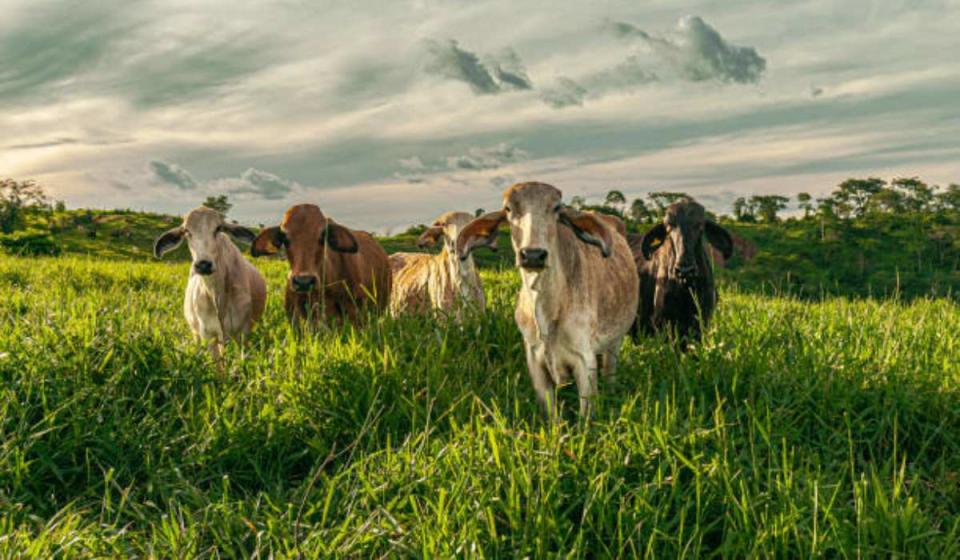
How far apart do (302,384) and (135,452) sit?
1.12 meters

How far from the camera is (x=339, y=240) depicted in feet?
23.7

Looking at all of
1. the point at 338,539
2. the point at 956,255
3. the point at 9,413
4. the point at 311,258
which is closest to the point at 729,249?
the point at 311,258

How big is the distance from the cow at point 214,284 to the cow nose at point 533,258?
3.63 metres

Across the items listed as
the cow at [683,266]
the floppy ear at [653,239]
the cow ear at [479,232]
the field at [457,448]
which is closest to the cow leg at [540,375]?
the field at [457,448]

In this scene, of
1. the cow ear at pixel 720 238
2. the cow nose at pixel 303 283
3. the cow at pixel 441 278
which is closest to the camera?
the cow nose at pixel 303 283

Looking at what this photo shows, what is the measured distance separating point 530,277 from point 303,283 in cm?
256

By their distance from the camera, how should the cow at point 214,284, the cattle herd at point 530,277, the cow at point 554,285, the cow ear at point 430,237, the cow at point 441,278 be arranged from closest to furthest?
the cow at point 554,285, the cattle herd at point 530,277, the cow at point 214,284, the cow at point 441,278, the cow ear at point 430,237

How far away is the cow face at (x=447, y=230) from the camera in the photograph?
28.7 feet

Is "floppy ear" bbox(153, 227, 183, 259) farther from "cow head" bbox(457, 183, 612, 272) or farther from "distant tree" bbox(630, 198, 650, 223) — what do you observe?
"distant tree" bbox(630, 198, 650, 223)

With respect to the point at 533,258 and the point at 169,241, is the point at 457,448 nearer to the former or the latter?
the point at 533,258

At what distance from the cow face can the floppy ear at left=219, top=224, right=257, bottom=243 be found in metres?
2.27

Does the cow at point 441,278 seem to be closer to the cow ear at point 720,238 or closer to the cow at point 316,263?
the cow at point 316,263

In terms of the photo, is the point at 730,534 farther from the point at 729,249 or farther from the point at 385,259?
the point at 385,259

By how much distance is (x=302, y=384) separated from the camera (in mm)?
5121
